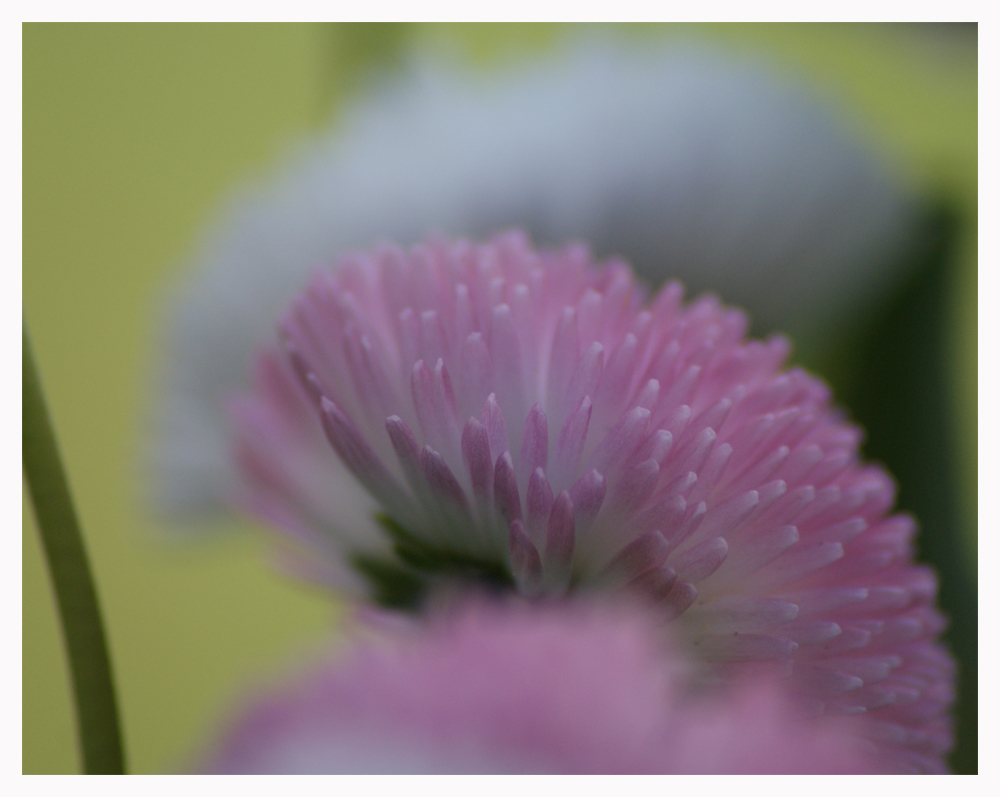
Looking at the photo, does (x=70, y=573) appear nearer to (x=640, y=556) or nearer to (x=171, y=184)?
(x=640, y=556)

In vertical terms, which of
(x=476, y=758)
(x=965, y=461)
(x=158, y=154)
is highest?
(x=158, y=154)

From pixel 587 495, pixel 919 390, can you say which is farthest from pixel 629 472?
pixel 919 390

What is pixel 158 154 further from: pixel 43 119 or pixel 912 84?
pixel 912 84

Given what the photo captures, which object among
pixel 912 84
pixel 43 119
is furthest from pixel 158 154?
pixel 912 84

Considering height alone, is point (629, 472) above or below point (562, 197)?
below

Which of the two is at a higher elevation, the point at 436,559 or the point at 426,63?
the point at 426,63

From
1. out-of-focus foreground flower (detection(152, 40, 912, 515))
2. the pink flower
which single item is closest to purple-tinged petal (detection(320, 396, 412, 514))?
the pink flower

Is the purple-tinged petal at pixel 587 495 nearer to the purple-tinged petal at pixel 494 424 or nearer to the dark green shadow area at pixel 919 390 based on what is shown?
the purple-tinged petal at pixel 494 424
